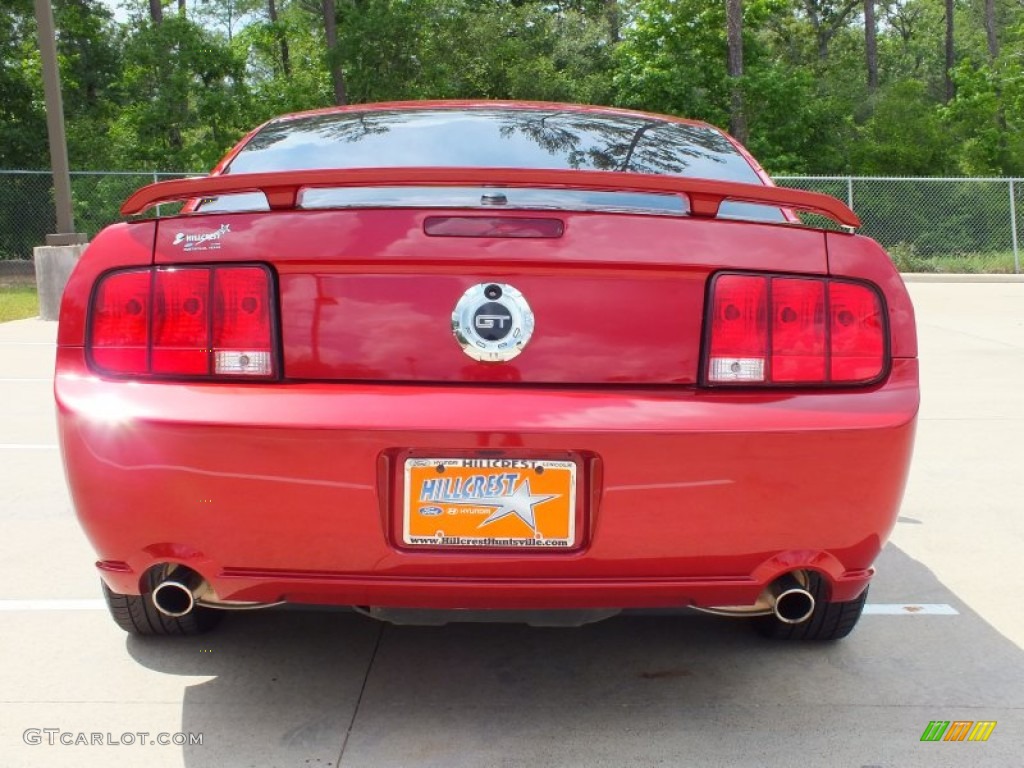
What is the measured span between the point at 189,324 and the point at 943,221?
18.8m

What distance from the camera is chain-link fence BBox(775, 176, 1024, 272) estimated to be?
19188 millimetres

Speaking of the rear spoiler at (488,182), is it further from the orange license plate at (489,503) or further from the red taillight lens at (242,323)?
the orange license plate at (489,503)

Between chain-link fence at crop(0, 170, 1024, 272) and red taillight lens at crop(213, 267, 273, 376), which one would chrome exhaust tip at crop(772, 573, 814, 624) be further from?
chain-link fence at crop(0, 170, 1024, 272)

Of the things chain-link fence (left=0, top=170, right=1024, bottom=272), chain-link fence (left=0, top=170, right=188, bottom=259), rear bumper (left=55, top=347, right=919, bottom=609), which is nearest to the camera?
rear bumper (left=55, top=347, right=919, bottom=609)

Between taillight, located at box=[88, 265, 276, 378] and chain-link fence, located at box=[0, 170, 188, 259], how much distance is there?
1976 centimetres

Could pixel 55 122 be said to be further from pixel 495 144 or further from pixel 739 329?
pixel 739 329

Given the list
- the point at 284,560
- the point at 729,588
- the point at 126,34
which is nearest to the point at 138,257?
the point at 284,560

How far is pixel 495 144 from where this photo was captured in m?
3.36

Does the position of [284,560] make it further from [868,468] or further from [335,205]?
[868,468]

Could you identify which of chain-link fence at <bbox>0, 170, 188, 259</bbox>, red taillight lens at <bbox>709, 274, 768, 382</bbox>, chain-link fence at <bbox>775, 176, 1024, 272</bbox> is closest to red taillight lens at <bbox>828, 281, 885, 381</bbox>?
red taillight lens at <bbox>709, 274, 768, 382</bbox>

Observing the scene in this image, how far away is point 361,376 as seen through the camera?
96.3 inches

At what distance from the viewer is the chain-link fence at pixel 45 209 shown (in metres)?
21.3

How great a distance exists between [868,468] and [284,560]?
1.23 m

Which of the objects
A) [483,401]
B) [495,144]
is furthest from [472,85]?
[483,401]
